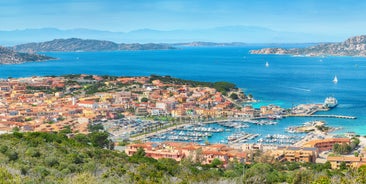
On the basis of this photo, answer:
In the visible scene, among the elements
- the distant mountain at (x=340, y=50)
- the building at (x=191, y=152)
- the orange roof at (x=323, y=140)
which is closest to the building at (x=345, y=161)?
the building at (x=191, y=152)

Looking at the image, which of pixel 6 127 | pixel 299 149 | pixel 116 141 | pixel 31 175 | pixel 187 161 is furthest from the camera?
pixel 6 127

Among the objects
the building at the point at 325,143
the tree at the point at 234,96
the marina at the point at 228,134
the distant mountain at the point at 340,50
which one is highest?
the distant mountain at the point at 340,50

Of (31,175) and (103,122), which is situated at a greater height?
(31,175)

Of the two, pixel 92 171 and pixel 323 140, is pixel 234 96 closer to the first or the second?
pixel 323 140

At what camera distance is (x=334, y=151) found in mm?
18844

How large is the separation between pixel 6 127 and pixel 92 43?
118 metres

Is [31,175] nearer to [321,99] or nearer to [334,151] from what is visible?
[334,151]

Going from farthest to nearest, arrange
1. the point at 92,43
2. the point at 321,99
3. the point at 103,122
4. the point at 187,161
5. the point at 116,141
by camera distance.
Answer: the point at 92,43
the point at 321,99
the point at 103,122
the point at 116,141
the point at 187,161

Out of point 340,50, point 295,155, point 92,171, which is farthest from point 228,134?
point 340,50

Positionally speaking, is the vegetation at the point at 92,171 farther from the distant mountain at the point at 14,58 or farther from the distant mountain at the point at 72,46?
the distant mountain at the point at 72,46

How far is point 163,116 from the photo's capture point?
28188mm

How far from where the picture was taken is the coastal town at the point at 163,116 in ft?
59.5

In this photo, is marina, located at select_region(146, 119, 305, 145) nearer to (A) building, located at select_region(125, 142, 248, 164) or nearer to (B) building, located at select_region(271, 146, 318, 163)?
(A) building, located at select_region(125, 142, 248, 164)

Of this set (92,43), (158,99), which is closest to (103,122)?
(158,99)
